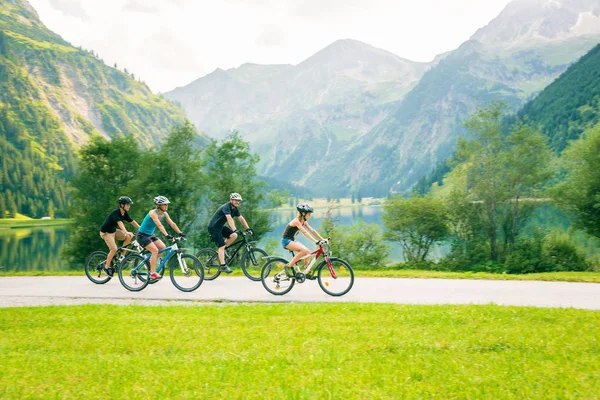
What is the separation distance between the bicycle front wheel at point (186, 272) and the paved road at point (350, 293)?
0.81ft

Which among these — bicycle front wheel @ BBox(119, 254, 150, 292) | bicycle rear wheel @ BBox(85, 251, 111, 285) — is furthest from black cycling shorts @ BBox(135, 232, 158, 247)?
bicycle rear wheel @ BBox(85, 251, 111, 285)

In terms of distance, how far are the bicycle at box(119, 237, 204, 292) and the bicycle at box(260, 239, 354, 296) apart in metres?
2.29

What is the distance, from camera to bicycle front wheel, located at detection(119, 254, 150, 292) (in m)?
13.5

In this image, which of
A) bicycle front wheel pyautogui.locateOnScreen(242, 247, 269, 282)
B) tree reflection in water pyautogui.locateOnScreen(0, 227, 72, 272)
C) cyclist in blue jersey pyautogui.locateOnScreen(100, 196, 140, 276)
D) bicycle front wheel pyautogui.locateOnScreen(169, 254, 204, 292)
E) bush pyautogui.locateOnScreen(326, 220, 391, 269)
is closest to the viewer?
bicycle front wheel pyautogui.locateOnScreen(169, 254, 204, 292)

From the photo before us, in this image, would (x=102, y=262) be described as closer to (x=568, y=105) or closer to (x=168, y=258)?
(x=168, y=258)

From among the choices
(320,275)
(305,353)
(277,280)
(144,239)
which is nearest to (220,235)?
(144,239)

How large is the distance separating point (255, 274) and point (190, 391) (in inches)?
390

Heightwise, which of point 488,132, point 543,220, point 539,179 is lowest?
point 543,220

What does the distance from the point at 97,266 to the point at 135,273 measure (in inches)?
103

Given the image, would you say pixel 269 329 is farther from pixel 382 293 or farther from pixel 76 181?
pixel 76 181

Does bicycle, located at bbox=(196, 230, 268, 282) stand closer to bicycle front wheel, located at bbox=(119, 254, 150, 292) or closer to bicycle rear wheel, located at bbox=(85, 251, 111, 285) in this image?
bicycle front wheel, located at bbox=(119, 254, 150, 292)

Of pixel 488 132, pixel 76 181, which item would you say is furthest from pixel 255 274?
pixel 76 181

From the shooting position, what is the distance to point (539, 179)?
28.5 metres

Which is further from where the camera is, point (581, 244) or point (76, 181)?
point (76, 181)
